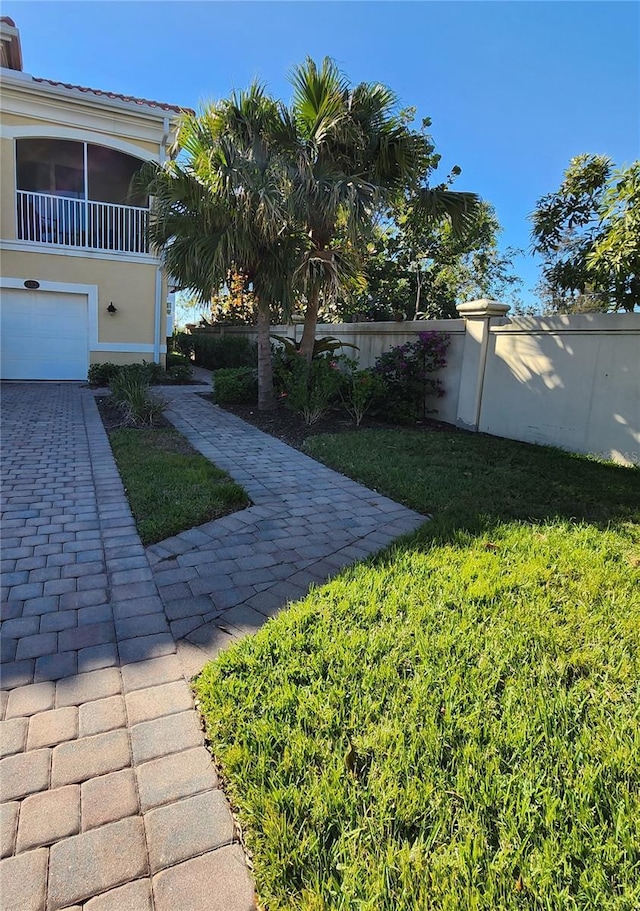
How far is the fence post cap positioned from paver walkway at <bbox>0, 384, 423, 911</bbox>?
13.9 feet

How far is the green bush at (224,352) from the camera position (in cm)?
1744

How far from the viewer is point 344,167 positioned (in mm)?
8164

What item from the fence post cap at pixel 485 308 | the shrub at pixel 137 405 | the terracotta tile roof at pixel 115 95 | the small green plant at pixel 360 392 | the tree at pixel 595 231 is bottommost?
the shrub at pixel 137 405

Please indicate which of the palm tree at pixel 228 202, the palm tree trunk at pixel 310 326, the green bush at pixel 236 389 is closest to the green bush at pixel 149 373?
the green bush at pixel 236 389

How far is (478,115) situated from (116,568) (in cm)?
1217

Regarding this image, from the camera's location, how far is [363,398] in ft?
26.9

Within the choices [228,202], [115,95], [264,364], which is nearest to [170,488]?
[264,364]

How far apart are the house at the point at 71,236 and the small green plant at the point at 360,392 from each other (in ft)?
24.9

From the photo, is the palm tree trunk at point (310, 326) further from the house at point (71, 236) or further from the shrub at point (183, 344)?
the shrub at point (183, 344)

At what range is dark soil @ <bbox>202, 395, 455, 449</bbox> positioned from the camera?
7.84 metres

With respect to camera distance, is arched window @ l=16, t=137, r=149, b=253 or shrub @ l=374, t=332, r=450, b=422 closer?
shrub @ l=374, t=332, r=450, b=422

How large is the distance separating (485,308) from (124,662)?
24.0 feet

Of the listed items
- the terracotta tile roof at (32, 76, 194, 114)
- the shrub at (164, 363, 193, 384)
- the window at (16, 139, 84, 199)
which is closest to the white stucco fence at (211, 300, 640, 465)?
the shrub at (164, 363, 193, 384)

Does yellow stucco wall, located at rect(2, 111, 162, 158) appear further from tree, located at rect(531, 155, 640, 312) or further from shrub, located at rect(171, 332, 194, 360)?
tree, located at rect(531, 155, 640, 312)
